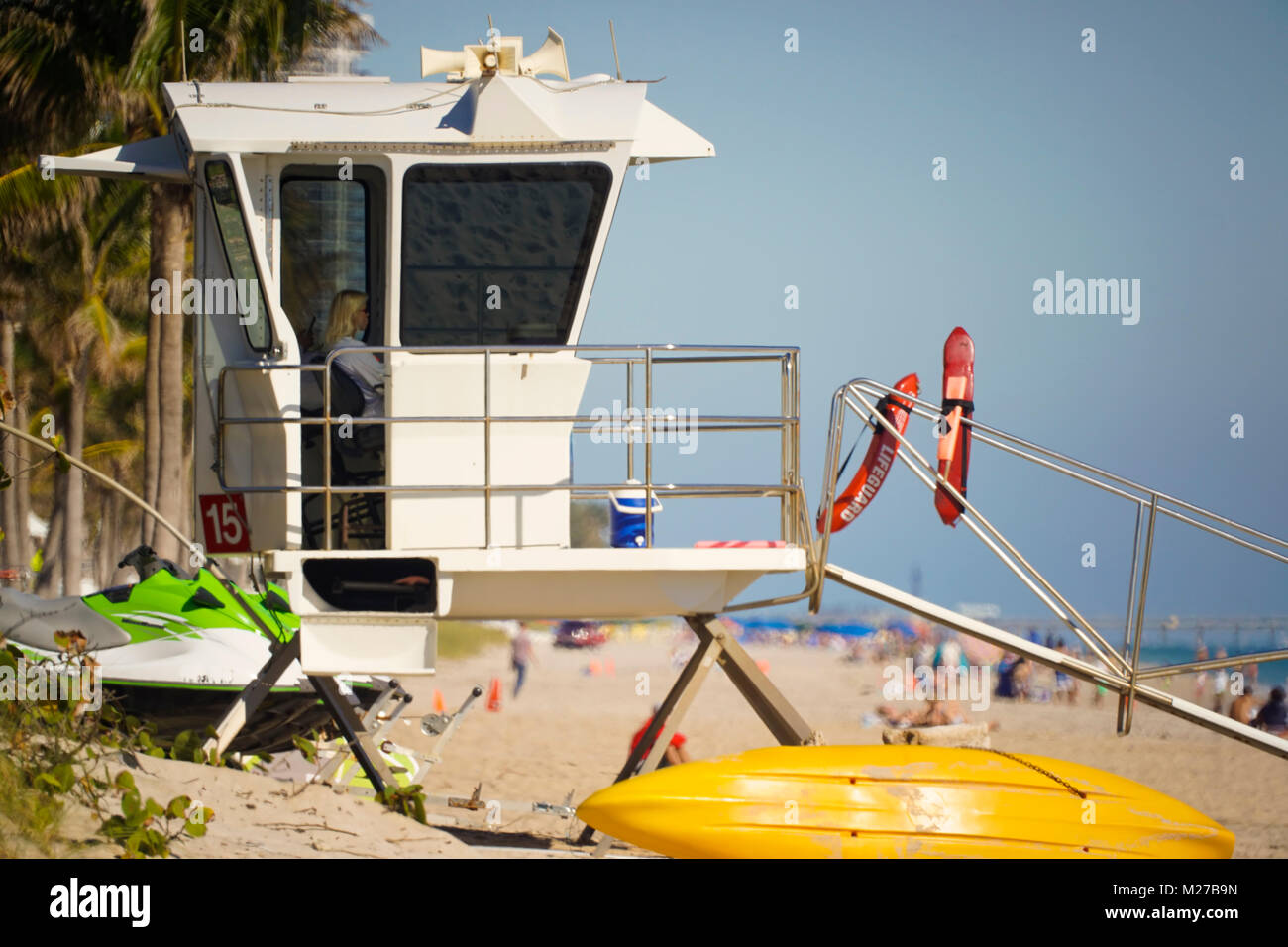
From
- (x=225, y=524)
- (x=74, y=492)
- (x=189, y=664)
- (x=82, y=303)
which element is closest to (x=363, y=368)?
(x=225, y=524)

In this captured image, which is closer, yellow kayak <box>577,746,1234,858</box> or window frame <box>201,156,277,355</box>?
yellow kayak <box>577,746,1234,858</box>

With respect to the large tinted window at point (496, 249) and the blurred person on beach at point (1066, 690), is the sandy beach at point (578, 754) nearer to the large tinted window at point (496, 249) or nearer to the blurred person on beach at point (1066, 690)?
the blurred person on beach at point (1066, 690)

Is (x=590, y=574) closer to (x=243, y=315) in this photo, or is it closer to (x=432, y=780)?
(x=243, y=315)

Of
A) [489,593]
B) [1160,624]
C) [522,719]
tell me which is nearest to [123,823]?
[489,593]

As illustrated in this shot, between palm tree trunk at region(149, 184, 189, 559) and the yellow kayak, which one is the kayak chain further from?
palm tree trunk at region(149, 184, 189, 559)

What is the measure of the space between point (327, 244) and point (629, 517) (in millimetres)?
2824

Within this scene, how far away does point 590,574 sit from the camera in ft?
29.0

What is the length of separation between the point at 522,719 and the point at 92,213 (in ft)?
47.8

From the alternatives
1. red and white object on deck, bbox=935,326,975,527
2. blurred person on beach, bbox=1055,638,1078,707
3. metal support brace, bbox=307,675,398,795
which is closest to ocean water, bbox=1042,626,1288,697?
blurred person on beach, bbox=1055,638,1078,707

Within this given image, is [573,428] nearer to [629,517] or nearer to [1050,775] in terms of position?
[629,517]

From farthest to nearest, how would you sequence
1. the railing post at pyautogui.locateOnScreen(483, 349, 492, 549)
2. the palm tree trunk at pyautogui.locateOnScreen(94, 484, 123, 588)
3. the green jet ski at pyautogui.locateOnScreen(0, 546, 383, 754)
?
the palm tree trunk at pyautogui.locateOnScreen(94, 484, 123, 588)
the green jet ski at pyautogui.locateOnScreen(0, 546, 383, 754)
the railing post at pyautogui.locateOnScreen(483, 349, 492, 549)

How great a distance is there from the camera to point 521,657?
4856 cm

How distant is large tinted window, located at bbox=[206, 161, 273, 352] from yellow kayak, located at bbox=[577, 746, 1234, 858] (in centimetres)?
392

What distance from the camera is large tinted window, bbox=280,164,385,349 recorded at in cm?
919
